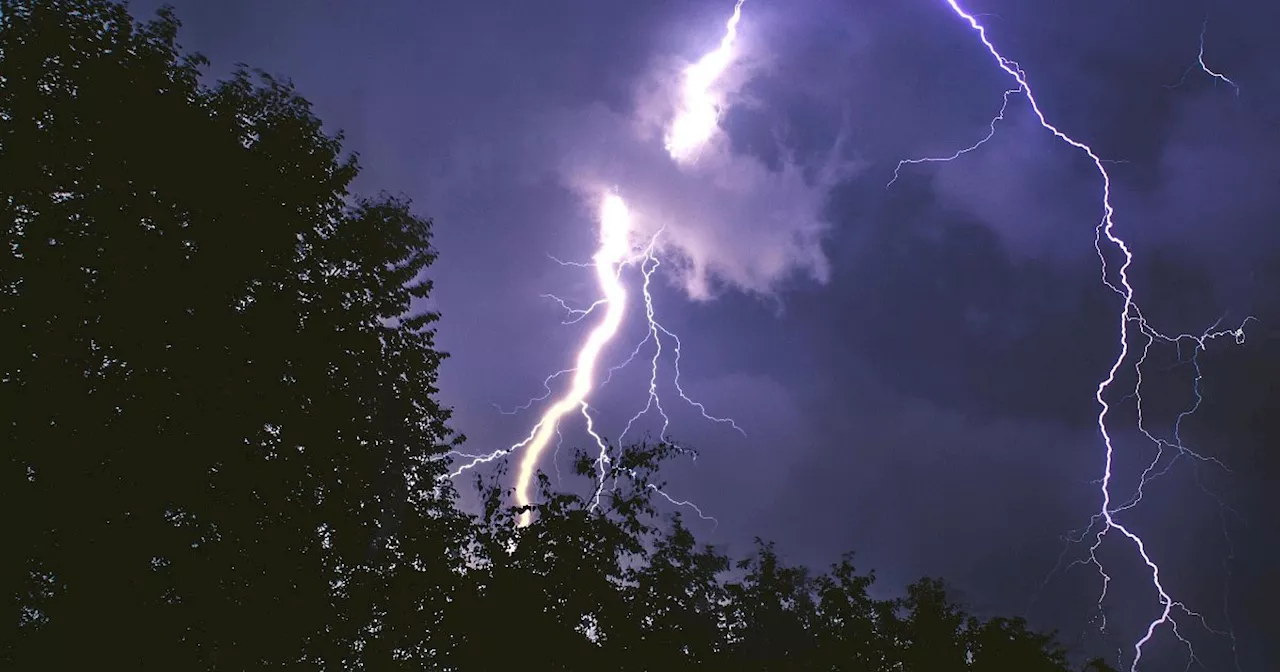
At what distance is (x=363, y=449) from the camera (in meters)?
9.99

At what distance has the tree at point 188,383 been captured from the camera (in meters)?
7.06

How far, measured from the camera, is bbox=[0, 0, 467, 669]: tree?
7059mm

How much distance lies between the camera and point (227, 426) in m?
8.22

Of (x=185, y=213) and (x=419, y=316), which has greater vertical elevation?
(x=419, y=316)

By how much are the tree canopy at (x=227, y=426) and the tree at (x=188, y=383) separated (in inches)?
1.2

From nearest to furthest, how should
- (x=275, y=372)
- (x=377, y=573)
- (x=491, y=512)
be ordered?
1. (x=275, y=372)
2. (x=377, y=573)
3. (x=491, y=512)

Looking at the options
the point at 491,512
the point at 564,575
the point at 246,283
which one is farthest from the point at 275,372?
the point at 564,575

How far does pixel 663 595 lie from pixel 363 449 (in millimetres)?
6191

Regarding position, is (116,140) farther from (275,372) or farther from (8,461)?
(8,461)

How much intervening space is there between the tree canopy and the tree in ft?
0.10

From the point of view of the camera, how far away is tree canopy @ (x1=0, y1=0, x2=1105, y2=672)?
710cm

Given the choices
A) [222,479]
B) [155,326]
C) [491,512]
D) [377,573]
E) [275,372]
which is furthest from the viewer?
[491,512]

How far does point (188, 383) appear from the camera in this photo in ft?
26.0

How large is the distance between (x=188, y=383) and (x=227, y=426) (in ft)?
2.52
